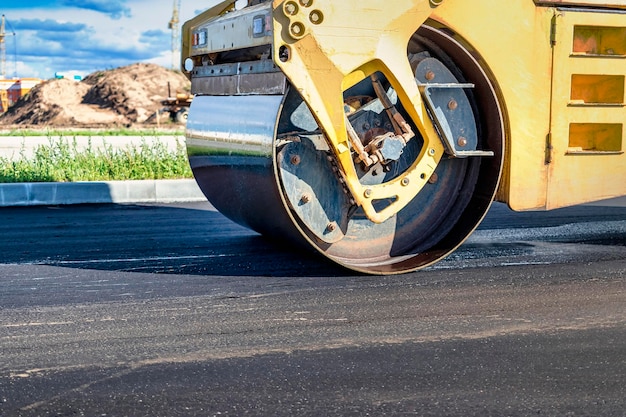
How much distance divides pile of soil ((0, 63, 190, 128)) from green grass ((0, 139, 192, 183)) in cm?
2622

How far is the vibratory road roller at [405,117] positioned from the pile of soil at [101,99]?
31.9m

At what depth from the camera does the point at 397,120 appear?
17.8ft

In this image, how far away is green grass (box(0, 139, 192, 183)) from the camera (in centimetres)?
1009

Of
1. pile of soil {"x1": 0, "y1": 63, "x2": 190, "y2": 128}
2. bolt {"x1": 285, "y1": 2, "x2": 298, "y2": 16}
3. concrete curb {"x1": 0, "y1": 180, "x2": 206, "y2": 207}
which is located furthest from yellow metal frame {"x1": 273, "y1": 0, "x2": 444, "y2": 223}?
pile of soil {"x1": 0, "y1": 63, "x2": 190, "y2": 128}

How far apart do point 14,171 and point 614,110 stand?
6.77 metres

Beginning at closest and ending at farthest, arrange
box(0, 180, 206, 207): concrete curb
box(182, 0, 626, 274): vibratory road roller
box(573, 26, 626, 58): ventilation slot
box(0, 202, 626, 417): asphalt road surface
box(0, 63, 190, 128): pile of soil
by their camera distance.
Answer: box(0, 202, 626, 417): asphalt road surface
box(182, 0, 626, 274): vibratory road roller
box(573, 26, 626, 58): ventilation slot
box(0, 180, 206, 207): concrete curb
box(0, 63, 190, 128): pile of soil

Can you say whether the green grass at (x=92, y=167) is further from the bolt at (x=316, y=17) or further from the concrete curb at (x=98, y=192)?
Answer: the bolt at (x=316, y=17)

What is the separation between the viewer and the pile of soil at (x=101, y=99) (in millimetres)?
38969

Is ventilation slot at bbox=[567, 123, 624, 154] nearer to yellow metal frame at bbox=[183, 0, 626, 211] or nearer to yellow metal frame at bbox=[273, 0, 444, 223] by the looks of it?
yellow metal frame at bbox=[183, 0, 626, 211]

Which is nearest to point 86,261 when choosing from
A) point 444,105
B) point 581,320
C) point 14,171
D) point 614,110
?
point 444,105

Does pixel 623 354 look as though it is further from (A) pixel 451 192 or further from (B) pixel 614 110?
(B) pixel 614 110

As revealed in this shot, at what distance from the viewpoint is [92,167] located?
10.5 metres

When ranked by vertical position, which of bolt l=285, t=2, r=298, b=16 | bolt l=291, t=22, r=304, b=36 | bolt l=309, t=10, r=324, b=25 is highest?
bolt l=285, t=2, r=298, b=16

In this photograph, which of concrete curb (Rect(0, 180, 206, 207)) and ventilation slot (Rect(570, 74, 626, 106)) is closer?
ventilation slot (Rect(570, 74, 626, 106))
